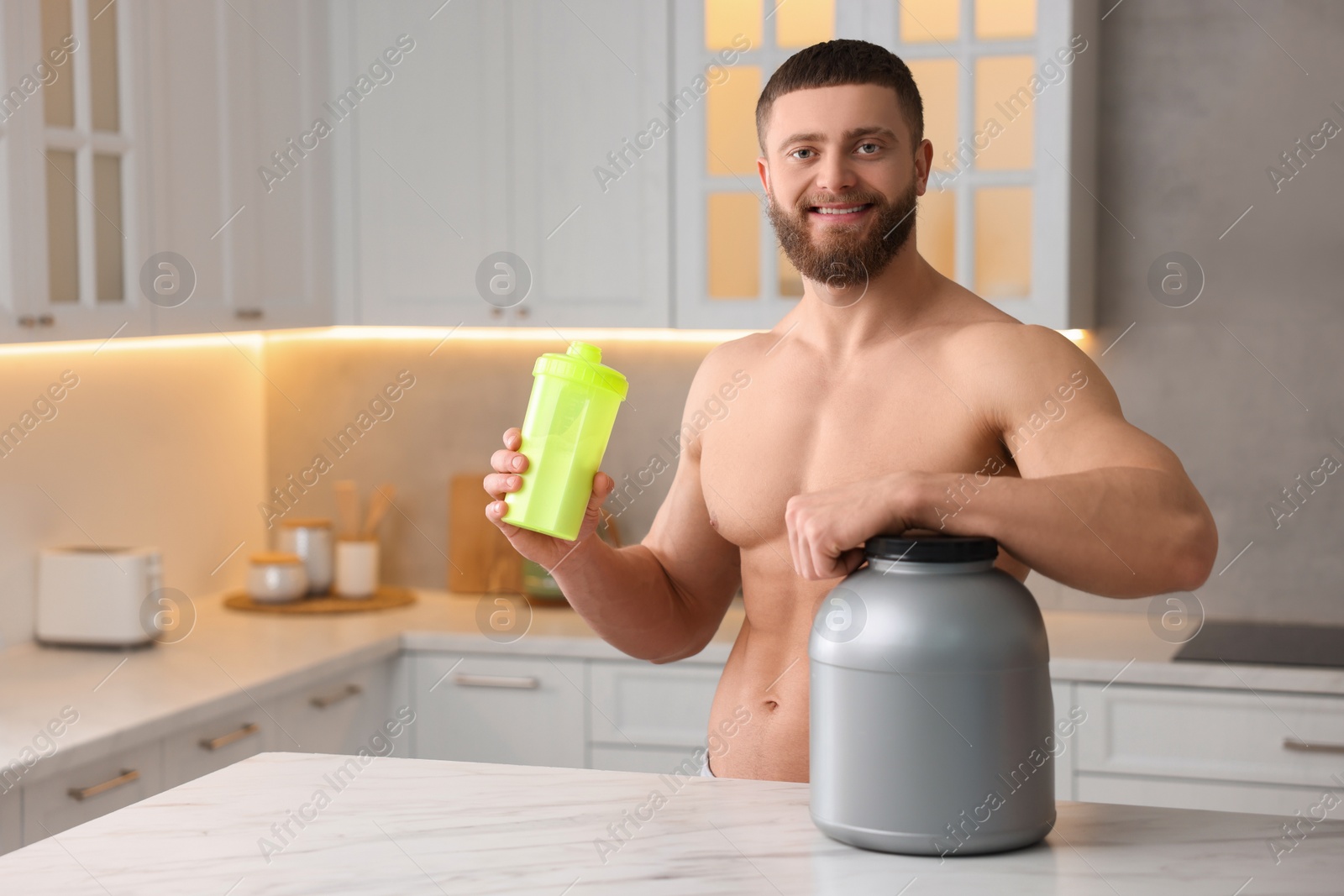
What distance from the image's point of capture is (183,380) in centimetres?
300

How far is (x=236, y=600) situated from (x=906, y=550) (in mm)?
2345

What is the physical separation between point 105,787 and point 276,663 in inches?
19.5

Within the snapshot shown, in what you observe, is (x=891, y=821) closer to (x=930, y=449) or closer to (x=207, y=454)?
(x=930, y=449)

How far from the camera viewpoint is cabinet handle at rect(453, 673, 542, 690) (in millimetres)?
2682

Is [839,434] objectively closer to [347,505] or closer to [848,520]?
[848,520]

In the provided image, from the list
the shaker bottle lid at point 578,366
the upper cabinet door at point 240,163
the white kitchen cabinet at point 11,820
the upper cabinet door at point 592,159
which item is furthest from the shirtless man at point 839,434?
the upper cabinet door at point 240,163

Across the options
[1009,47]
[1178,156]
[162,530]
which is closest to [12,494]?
[162,530]

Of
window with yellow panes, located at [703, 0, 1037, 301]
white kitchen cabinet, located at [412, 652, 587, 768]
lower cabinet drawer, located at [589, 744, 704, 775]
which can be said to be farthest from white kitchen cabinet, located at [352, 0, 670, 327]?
lower cabinet drawer, located at [589, 744, 704, 775]

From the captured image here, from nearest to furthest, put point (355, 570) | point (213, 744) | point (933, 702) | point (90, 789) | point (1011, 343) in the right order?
point (933, 702) < point (1011, 343) < point (90, 789) < point (213, 744) < point (355, 570)

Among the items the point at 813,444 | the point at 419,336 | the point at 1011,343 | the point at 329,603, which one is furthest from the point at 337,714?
the point at 1011,343

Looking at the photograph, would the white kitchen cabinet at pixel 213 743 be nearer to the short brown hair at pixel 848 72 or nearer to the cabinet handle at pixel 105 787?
the cabinet handle at pixel 105 787

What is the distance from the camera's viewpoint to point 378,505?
3.24m

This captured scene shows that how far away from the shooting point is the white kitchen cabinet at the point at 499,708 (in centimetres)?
268

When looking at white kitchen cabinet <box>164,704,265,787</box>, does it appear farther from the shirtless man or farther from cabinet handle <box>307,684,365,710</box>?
the shirtless man
